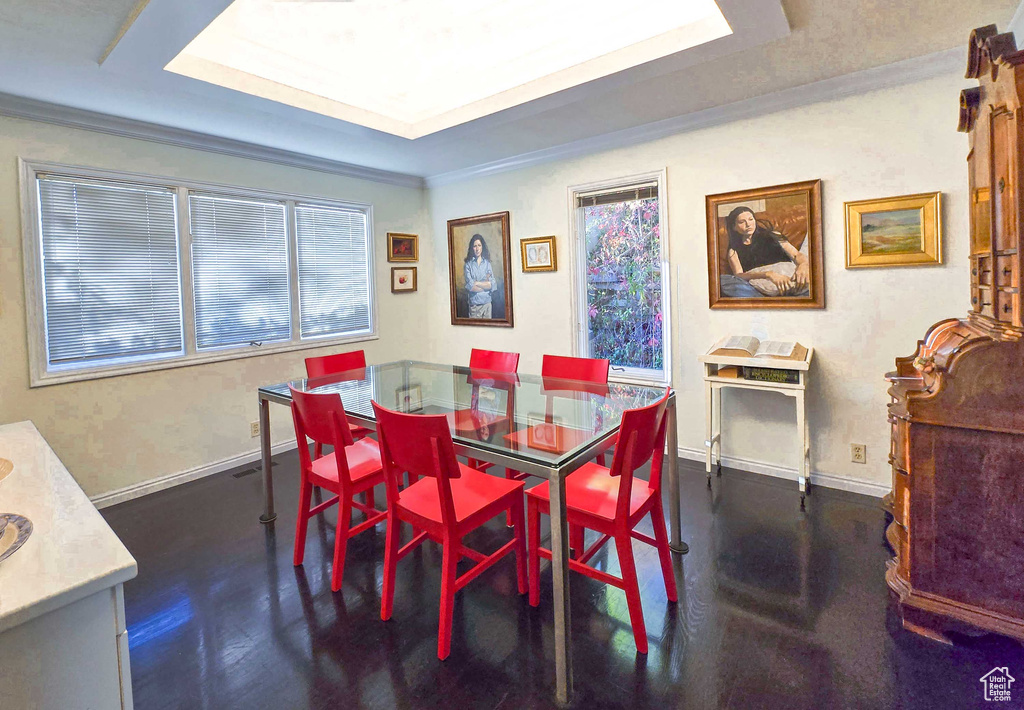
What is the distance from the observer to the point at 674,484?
95.6 inches

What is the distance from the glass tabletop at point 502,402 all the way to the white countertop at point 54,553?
3.52 ft

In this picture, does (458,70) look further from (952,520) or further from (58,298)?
(952,520)

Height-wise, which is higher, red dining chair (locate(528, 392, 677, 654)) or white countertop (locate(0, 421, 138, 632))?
white countertop (locate(0, 421, 138, 632))

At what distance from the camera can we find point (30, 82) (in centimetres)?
261

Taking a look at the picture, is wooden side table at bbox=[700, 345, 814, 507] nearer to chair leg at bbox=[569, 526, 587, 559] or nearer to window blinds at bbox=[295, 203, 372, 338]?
chair leg at bbox=[569, 526, 587, 559]

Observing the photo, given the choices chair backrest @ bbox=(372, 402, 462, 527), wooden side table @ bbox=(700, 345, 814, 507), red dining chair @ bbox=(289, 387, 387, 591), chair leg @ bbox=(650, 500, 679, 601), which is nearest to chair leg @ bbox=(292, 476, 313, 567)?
red dining chair @ bbox=(289, 387, 387, 591)

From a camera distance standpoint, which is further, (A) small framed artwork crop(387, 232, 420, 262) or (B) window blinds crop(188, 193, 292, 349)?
(A) small framed artwork crop(387, 232, 420, 262)

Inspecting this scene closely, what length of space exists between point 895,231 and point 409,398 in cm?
294

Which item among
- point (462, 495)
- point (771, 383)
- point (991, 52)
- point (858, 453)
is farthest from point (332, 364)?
point (991, 52)

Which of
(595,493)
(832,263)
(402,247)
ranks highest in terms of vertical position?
(402,247)

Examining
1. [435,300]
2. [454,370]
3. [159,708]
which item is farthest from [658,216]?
[159,708]

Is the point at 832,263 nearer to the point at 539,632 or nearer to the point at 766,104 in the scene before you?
the point at 766,104

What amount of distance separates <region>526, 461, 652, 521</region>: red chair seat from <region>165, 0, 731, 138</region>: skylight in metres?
2.17

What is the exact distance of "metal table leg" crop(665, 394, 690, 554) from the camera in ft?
7.71
